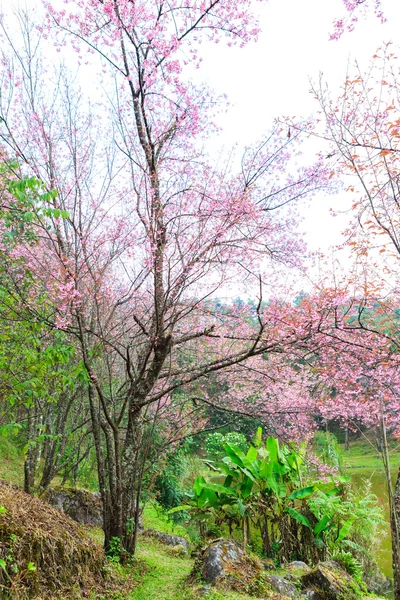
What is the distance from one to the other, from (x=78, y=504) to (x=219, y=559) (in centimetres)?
460

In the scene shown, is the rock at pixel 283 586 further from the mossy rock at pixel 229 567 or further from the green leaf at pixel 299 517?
the green leaf at pixel 299 517

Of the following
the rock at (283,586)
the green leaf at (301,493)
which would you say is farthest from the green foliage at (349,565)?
the rock at (283,586)

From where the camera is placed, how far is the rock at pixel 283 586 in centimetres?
430

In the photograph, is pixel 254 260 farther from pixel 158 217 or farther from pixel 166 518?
pixel 166 518

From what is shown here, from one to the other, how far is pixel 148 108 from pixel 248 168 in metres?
1.52

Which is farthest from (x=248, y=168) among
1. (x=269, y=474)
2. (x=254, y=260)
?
(x=269, y=474)

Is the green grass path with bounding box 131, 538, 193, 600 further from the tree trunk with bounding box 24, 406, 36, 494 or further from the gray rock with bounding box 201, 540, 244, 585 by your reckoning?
the tree trunk with bounding box 24, 406, 36, 494

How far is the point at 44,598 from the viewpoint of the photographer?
2801mm

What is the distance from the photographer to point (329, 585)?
14.5 feet

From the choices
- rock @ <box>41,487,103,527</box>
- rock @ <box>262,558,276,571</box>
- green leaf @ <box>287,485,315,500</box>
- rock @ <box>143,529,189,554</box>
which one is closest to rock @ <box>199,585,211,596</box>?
rock @ <box>262,558,276,571</box>

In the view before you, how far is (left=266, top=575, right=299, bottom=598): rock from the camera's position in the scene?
4302 millimetres

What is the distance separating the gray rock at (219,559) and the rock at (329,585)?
773 millimetres

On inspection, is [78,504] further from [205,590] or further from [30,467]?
[205,590]

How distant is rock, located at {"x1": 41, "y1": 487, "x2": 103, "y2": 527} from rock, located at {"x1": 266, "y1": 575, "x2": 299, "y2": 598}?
13.9 feet
